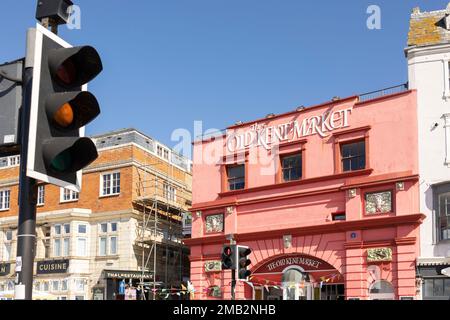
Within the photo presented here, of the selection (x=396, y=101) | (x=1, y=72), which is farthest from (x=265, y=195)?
(x=1, y=72)

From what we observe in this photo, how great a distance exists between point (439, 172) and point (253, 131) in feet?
30.7

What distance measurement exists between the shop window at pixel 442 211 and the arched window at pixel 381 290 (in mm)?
2669

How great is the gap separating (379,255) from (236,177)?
8.76 m

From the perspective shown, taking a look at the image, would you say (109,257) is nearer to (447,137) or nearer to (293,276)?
(293,276)

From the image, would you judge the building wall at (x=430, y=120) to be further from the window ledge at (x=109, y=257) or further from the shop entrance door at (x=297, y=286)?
the window ledge at (x=109, y=257)

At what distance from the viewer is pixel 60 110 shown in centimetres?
382

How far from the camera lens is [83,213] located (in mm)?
37906

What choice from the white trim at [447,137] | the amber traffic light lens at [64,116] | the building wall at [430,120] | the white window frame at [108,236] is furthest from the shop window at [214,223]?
the amber traffic light lens at [64,116]

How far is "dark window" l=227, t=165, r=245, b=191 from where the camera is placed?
31.5 m

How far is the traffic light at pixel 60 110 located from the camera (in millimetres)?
3738

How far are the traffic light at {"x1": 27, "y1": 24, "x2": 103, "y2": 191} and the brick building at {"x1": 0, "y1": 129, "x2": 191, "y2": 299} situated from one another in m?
31.7
